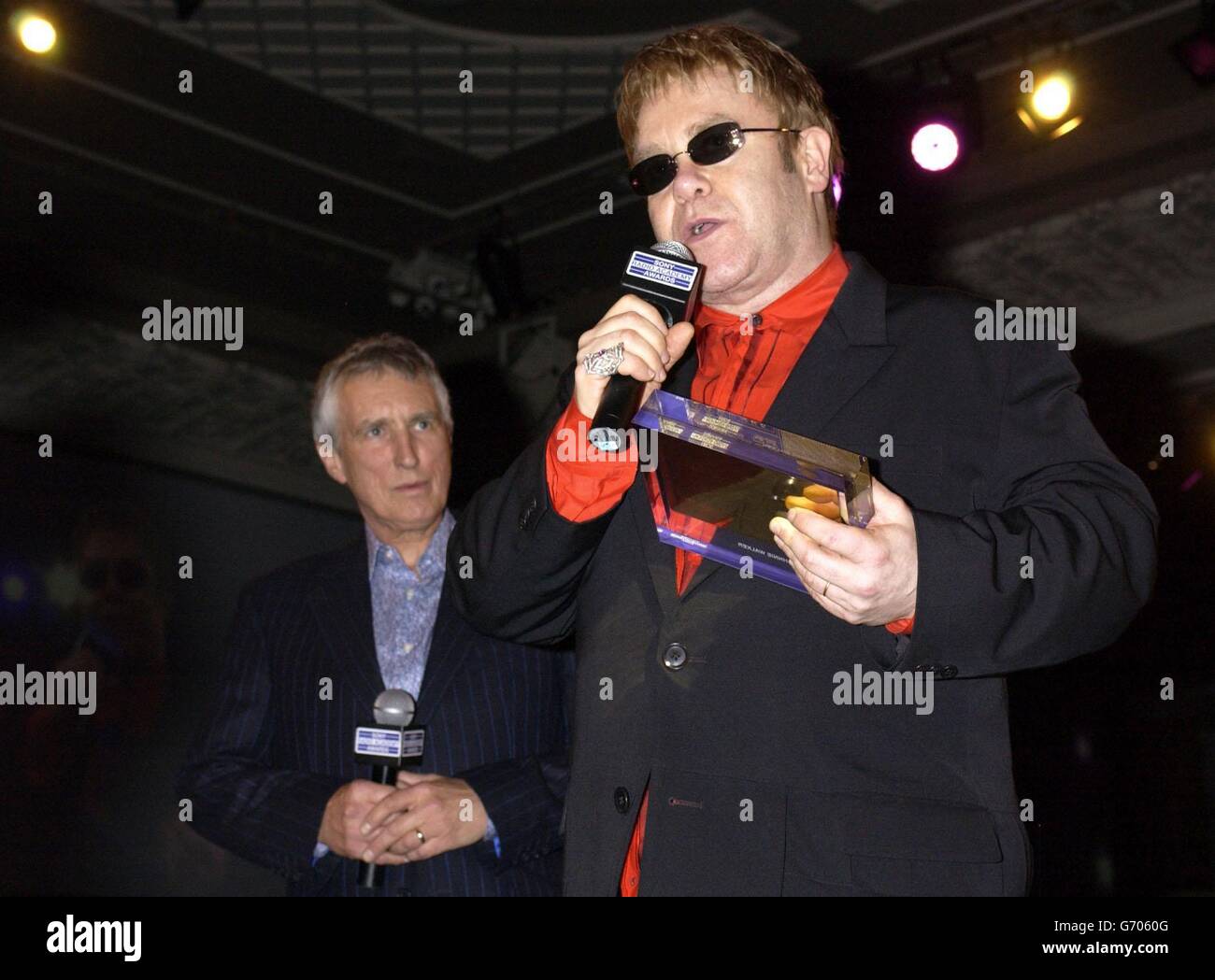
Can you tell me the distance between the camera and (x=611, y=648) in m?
1.74

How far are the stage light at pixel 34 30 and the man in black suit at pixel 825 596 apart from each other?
4.78 meters

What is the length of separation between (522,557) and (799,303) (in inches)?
22.8

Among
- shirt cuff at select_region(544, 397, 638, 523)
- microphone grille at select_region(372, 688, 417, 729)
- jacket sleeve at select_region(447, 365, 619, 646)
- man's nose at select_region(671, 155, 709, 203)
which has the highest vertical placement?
man's nose at select_region(671, 155, 709, 203)

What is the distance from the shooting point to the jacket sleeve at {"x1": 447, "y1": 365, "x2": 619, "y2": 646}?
1.74 meters

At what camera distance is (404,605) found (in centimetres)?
306

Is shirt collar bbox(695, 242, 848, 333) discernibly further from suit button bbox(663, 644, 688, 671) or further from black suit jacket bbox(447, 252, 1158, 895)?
suit button bbox(663, 644, 688, 671)

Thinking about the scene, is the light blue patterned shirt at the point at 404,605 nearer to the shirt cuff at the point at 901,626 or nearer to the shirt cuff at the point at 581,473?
the shirt cuff at the point at 581,473

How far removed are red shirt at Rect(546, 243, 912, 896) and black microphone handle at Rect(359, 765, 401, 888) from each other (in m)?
1.12

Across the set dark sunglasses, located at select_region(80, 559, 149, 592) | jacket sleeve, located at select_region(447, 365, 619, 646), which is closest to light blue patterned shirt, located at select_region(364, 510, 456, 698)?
jacket sleeve, located at select_region(447, 365, 619, 646)
